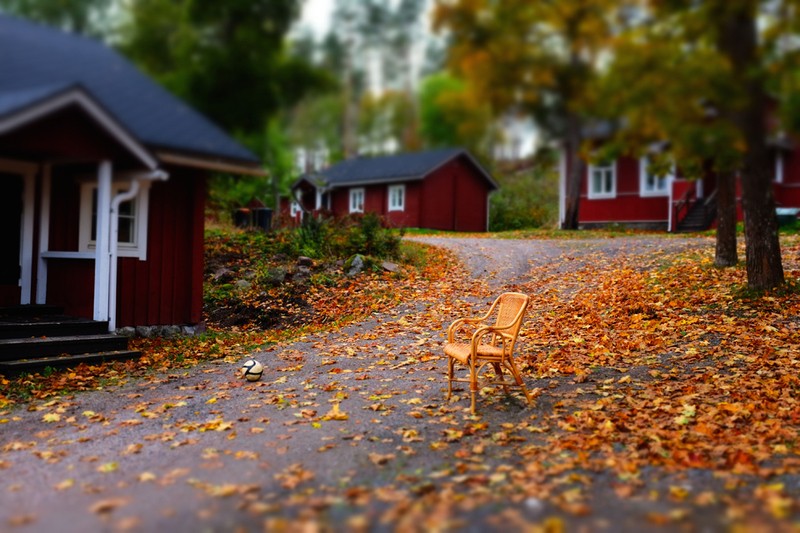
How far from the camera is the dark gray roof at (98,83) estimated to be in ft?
20.6

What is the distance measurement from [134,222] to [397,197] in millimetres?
23154

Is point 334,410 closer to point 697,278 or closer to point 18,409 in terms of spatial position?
point 18,409

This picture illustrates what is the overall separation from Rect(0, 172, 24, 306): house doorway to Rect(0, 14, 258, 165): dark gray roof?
9.16ft

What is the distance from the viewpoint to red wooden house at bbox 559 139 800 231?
72.0 ft

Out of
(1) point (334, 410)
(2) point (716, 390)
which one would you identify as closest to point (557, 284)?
(2) point (716, 390)

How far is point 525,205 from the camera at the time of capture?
3441cm

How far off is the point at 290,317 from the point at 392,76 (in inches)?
190

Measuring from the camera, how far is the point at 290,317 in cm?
1195

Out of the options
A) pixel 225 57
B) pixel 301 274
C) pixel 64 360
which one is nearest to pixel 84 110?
pixel 225 57

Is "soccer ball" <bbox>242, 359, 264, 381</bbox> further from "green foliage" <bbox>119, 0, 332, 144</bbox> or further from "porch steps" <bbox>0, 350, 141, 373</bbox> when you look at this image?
"green foliage" <bbox>119, 0, 332, 144</bbox>

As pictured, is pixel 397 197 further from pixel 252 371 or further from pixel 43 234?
pixel 252 371

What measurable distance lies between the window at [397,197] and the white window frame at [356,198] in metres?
1.96

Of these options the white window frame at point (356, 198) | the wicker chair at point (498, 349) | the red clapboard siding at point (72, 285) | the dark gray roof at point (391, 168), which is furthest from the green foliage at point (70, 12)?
the white window frame at point (356, 198)

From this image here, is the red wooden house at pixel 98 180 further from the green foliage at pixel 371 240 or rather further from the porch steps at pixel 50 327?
the green foliage at pixel 371 240
